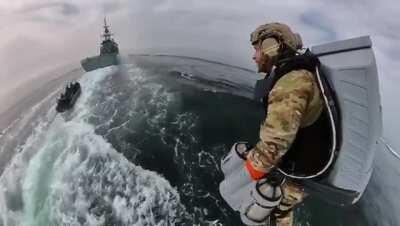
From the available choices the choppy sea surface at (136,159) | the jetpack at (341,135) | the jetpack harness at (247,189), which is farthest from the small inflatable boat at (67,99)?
the jetpack at (341,135)

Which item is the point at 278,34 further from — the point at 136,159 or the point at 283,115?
the point at 136,159

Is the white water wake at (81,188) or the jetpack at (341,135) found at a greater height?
the jetpack at (341,135)

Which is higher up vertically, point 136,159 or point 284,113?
point 284,113

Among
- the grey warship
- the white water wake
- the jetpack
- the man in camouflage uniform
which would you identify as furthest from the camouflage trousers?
the grey warship

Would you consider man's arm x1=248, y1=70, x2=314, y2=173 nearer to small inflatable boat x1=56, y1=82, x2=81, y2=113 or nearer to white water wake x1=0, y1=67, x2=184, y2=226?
white water wake x1=0, y1=67, x2=184, y2=226

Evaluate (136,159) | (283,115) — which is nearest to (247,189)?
(283,115)

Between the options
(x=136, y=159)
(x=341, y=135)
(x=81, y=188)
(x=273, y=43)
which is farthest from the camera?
(x=136, y=159)

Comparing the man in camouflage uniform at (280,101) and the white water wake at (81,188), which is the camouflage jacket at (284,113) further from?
the white water wake at (81,188)
